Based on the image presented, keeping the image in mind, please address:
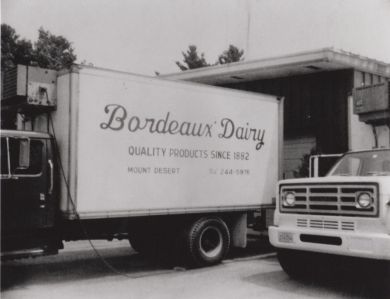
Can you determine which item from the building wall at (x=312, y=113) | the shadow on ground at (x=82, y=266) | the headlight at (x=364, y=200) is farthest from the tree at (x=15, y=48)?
the headlight at (x=364, y=200)

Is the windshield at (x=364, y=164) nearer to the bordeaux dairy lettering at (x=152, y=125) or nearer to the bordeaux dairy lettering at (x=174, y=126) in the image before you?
the bordeaux dairy lettering at (x=174, y=126)

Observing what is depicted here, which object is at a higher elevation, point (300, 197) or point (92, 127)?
point (92, 127)

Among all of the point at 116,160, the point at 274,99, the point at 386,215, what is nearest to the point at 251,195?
the point at 274,99

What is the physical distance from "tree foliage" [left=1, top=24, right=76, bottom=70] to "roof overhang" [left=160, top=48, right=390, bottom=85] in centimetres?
991

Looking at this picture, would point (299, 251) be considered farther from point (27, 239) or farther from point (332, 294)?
point (27, 239)

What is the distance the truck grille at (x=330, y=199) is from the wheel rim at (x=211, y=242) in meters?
1.94

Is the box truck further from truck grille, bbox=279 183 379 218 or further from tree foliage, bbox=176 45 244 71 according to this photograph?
tree foliage, bbox=176 45 244 71

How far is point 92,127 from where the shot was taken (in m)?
7.51

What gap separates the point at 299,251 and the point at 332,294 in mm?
758

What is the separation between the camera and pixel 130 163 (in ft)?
25.9

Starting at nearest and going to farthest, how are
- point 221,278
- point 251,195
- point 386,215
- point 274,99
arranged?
point 386,215 < point 221,278 < point 251,195 < point 274,99

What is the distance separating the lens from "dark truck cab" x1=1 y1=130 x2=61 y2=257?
6.98 meters

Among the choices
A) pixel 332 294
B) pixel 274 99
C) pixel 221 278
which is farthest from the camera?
pixel 274 99

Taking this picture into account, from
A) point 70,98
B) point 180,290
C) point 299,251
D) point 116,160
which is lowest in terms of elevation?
point 180,290
